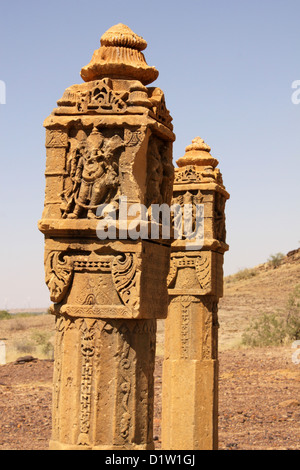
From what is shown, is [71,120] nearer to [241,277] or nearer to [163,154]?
[163,154]

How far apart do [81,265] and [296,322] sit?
19.4 metres

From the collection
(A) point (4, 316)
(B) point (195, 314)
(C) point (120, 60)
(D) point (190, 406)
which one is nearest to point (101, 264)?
(C) point (120, 60)

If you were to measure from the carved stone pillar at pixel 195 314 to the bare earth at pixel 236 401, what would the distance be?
2.77 m

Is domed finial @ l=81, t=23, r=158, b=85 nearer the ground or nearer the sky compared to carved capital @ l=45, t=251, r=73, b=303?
nearer the sky

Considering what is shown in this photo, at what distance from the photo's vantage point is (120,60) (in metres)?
→ 4.95

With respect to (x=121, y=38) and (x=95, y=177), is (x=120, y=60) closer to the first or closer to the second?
(x=121, y=38)

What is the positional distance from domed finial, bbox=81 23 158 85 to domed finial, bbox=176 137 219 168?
359 cm

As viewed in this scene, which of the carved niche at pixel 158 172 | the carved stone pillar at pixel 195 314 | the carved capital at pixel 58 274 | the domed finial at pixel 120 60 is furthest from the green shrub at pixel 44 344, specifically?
the domed finial at pixel 120 60

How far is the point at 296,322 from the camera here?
23.2 metres

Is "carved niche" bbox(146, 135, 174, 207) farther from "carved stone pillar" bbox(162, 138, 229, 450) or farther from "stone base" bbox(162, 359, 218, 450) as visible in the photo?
"stone base" bbox(162, 359, 218, 450)

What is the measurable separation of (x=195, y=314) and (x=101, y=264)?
138 inches

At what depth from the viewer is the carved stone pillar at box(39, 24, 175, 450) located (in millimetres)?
4543

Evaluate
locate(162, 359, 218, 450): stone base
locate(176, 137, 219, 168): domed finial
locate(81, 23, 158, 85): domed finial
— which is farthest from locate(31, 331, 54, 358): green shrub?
locate(81, 23, 158, 85): domed finial
